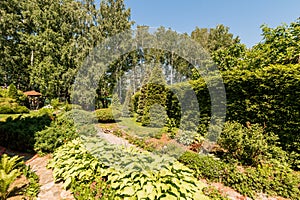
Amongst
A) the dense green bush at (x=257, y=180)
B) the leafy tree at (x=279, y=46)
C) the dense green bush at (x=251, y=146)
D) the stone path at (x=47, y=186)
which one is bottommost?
the stone path at (x=47, y=186)

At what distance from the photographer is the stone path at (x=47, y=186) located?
122 inches

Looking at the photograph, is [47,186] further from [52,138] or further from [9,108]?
[9,108]

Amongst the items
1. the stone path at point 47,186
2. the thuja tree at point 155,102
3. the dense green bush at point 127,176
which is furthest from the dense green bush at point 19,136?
the thuja tree at point 155,102

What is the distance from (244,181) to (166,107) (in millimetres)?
5781

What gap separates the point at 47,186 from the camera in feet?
11.2

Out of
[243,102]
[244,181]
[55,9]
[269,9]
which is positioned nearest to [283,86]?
[243,102]

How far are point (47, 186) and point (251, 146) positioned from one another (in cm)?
447

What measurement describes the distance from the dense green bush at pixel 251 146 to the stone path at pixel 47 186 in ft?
12.3

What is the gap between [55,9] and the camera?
1897cm

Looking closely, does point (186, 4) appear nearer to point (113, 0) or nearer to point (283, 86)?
point (283, 86)

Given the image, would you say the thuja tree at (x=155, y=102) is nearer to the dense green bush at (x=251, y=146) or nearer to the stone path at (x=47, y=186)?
the dense green bush at (x=251, y=146)

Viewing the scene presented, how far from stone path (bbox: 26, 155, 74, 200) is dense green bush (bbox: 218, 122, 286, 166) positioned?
3.74 m

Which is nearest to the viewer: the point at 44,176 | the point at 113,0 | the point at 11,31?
the point at 44,176

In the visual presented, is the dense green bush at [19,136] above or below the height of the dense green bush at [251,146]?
below
